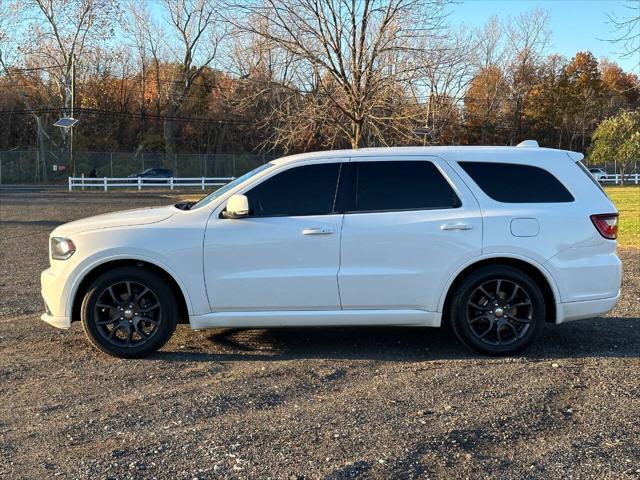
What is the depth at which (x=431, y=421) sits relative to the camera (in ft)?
13.5

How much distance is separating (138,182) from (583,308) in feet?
124

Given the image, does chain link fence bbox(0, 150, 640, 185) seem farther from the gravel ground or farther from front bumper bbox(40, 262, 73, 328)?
the gravel ground

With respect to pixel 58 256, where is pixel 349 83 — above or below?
above

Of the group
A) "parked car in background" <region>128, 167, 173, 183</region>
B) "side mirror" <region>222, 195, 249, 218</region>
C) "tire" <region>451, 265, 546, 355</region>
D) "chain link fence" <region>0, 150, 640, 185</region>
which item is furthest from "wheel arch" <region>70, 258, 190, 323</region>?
"chain link fence" <region>0, 150, 640, 185</region>

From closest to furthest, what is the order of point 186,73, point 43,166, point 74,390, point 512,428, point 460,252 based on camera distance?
point 512,428, point 74,390, point 460,252, point 43,166, point 186,73

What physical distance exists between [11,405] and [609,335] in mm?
5374

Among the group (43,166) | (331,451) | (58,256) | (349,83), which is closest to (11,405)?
(58,256)

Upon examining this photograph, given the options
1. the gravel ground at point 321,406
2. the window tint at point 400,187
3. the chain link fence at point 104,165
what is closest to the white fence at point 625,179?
the chain link fence at point 104,165

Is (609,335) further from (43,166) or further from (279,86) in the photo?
(43,166)

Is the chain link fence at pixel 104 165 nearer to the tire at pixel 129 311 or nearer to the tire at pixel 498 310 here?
the tire at pixel 129 311

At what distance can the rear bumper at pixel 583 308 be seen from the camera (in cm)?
557

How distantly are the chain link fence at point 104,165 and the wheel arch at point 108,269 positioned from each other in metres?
45.4

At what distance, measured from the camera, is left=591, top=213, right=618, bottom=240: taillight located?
5.56m

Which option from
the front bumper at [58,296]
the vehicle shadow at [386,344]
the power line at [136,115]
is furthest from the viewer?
the power line at [136,115]
